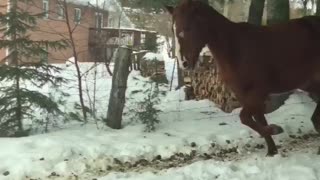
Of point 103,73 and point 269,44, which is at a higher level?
point 269,44

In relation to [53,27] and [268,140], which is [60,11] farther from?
[268,140]

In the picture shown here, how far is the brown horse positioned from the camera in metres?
6.33

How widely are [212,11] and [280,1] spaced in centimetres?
387

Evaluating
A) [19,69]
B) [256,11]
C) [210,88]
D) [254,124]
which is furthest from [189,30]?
[210,88]

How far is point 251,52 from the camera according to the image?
6480mm

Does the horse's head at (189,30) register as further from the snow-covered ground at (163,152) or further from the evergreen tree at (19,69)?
the evergreen tree at (19,69)

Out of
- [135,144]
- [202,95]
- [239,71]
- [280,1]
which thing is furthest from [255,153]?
[202,95]

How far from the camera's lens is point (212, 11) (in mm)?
6438

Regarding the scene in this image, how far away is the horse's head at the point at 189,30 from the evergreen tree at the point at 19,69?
2.44m

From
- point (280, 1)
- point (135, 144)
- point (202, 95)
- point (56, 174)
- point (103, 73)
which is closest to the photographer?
point (56, 174)

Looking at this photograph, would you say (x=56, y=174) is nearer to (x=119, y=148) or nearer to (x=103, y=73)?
(x=119, y=148)

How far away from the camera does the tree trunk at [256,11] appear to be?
1035 centimetres

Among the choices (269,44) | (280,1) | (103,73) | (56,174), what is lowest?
(56,174)

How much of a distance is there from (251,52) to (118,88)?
253cm
